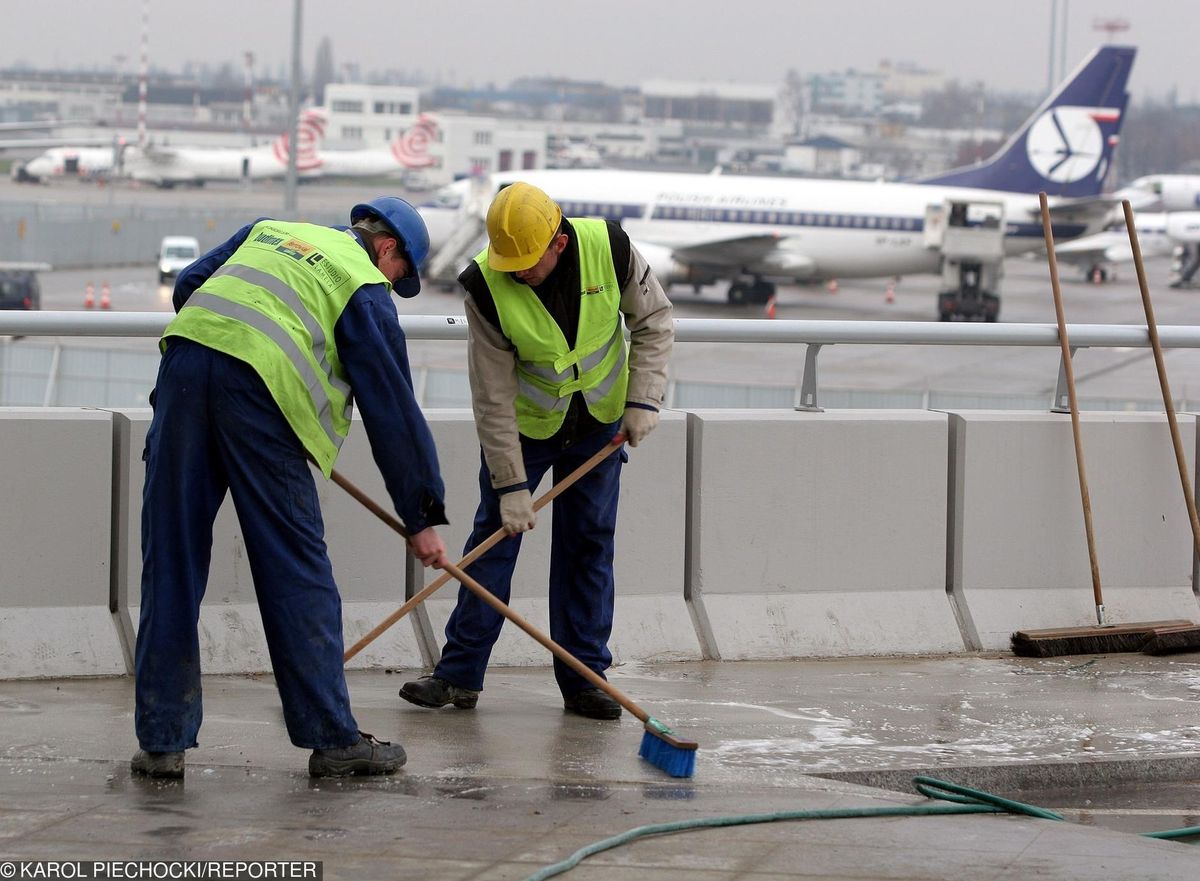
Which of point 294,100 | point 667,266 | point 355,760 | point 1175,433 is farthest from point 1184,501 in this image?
point 294,100

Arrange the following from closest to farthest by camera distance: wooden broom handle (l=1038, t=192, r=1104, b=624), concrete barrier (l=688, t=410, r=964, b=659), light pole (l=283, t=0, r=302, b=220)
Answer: concrete barrier (l=688, t=410, r=964, b=659) < wooden broom handle (l=1038, t=192, r=1104, b=624) < light pole (l=283, t=0, r=302, b=220)

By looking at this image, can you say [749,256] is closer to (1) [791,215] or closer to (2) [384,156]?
(1) [791,215]

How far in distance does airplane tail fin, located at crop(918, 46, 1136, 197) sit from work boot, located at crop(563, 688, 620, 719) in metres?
45.6

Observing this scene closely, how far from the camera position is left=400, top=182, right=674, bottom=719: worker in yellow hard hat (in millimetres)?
5449

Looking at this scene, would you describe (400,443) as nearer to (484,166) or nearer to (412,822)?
(412,822)

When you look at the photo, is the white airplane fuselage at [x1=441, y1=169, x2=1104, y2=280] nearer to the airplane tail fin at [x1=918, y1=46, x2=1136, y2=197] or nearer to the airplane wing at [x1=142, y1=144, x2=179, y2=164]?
the airplane tail fin at [x1=918, y1=46, x2=1136, y2=197]

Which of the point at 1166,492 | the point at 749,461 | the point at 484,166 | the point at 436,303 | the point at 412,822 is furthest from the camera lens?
the point at 484,166

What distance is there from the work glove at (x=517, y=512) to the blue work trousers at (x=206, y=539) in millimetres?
802

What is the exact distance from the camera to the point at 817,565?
6.77 metres

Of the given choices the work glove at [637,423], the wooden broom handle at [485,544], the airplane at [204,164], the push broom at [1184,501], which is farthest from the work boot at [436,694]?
the airplane at [204,164]

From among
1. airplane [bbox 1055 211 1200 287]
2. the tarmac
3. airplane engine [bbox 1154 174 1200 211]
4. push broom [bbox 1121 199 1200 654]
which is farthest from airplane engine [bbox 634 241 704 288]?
airplane engine [bbox 1154 174 1200 211]

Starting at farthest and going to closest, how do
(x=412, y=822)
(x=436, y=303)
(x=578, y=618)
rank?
(x=436, y=303) < (x=578, y=618) < (x=412, y=822)

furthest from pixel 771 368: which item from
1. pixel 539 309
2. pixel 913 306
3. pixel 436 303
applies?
pixel 539 309

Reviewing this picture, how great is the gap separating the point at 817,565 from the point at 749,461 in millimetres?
507
